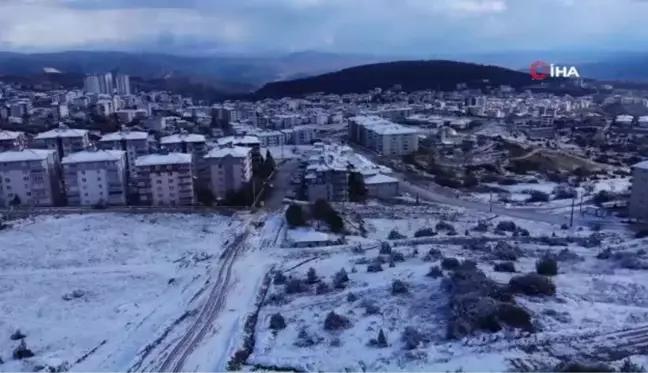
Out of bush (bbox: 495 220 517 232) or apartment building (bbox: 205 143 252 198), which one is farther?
apartment building (bbox: 205 143 252 198)

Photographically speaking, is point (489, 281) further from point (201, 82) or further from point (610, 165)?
point (201, 82)

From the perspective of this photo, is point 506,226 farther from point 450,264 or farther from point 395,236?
point 450,264

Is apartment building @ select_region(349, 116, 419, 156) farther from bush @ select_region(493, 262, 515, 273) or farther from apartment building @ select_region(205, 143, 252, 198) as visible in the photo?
bush @ select_region(493, 262, 515, 273)

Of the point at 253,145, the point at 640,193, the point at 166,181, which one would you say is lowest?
the point at 640,193

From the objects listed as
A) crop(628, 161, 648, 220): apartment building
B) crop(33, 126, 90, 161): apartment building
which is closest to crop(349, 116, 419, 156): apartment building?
crop(628, 161, 648, 220): apartment building

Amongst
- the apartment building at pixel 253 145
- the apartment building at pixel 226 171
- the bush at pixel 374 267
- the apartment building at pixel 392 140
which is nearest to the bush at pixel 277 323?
the bush at pixel 374 267

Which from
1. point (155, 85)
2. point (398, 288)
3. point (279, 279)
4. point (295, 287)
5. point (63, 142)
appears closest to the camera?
point (398, 288)

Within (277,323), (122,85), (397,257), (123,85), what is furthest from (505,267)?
(122,85)
